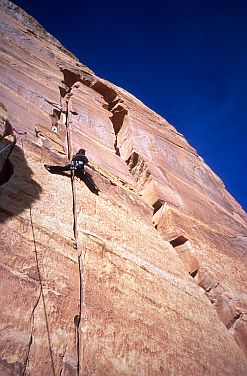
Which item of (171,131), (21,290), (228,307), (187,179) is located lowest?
(21,290)

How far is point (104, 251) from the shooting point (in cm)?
644

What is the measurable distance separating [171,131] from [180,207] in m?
6.76

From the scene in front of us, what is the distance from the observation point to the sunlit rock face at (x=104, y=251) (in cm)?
473

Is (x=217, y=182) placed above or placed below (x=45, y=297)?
above

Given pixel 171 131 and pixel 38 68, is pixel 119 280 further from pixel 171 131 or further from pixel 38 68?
pixel 171 131

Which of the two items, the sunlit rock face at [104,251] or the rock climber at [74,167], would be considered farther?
the rock climber at [74,167]

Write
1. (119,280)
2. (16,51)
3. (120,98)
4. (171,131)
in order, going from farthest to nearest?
(171,131), (120,98), (16,51), (119,280)

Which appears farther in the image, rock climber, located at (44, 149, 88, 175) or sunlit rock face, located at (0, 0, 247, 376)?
rock climber, located at (44, 149, 88, 175)

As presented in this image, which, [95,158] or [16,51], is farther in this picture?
[16,51]

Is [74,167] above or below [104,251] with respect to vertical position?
above

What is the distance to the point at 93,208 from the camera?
24.3 feet

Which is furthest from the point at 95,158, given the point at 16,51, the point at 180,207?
the point at 16,51

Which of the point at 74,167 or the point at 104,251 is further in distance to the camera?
the point at 74,167

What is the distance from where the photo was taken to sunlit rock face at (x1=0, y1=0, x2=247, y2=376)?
15.5 ft
